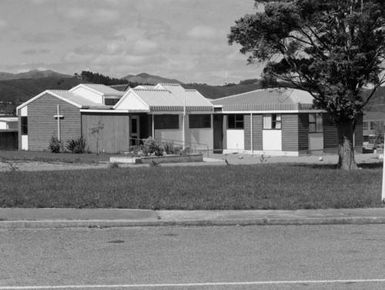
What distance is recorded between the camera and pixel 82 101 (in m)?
46.9

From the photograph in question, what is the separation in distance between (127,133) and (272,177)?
23840 millimetres

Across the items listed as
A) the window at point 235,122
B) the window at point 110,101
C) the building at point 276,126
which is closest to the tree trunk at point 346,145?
the building at point 276,126

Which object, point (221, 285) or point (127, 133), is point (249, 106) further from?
point (221, 285)

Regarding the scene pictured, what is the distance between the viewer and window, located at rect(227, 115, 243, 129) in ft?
148

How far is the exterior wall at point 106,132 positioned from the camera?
138 ft

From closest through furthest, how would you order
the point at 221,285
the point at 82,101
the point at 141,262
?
the point at 221,285 < the point at 141,262 < the point at 82,101

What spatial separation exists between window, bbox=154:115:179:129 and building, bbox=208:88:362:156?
140 inches

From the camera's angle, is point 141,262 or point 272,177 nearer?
A: point 141,262

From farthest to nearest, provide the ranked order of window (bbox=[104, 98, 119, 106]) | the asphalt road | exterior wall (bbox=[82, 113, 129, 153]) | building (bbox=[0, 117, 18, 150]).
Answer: building (bbox=[0, 117, 18, 150]), window (bbox=[104, 98, 119, 106]), exterior wall (bbox=[82, 113, 129, 153]), the asphalt road

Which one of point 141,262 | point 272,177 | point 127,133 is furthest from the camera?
point 127,133

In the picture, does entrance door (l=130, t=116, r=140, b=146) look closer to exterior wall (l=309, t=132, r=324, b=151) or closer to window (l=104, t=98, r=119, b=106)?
window (l=104, t=98, r=119, b=106)

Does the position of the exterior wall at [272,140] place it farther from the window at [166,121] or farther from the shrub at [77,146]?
the shrub at [77,146]

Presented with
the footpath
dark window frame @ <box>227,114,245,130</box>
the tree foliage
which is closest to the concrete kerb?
the footpath

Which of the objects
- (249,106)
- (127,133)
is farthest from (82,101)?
(249,106)
